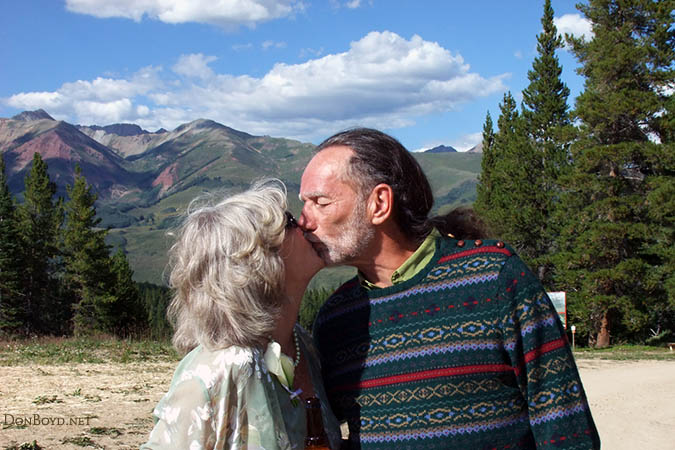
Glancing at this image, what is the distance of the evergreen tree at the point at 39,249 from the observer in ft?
176

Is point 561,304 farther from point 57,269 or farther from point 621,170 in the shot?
point 57,269

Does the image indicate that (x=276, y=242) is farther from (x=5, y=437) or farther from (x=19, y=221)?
(x=19, y=221)

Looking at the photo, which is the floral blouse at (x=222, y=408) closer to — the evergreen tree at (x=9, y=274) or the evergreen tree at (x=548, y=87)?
the evergreen tree at (x=548, y=87)

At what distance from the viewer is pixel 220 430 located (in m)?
1.96

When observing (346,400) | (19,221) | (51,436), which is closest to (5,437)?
(51,436)

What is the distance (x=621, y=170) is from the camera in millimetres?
31500

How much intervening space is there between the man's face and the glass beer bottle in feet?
1.90

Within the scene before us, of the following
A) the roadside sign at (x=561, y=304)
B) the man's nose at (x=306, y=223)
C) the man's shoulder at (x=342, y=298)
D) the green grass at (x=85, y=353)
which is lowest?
the roadside sign at (x=561, y=304)

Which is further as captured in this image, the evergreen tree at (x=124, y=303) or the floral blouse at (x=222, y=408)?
the evergreen tree at (x=124, y=303)

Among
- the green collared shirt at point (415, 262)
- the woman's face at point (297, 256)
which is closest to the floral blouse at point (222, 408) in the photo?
the woman's face at point (297, 256)

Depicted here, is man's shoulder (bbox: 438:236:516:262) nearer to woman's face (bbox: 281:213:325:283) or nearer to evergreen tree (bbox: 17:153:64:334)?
woman's face (bbox: 281:213:325:283)

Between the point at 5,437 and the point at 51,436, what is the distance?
1.67 feet

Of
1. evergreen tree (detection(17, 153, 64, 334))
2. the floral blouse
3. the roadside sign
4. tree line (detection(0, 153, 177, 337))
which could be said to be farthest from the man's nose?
evergreen tree (detection(17, 153, 64, 334))

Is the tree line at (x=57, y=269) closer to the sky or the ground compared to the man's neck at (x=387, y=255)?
closer to the ground
